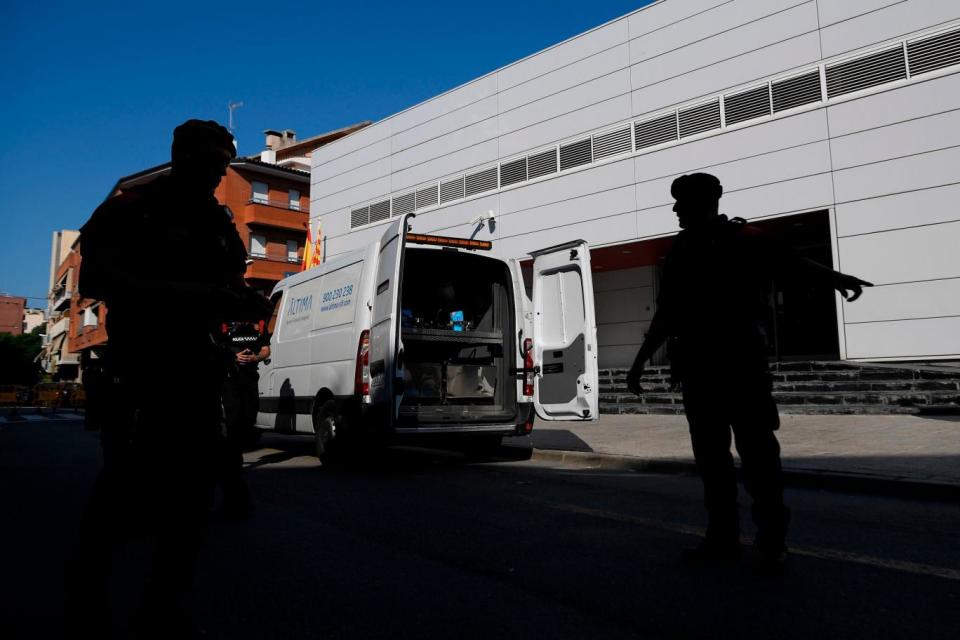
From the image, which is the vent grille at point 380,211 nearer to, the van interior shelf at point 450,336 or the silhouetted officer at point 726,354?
the van interior shelf at point 450,336

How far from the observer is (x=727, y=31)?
1466 centimetres

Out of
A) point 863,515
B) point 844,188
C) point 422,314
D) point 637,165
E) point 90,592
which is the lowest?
point 863,515

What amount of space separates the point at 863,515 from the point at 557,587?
278 cm

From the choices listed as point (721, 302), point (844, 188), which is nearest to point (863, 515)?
→ point (721, 302)

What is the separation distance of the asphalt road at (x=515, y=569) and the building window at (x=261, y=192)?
32806 millimetres

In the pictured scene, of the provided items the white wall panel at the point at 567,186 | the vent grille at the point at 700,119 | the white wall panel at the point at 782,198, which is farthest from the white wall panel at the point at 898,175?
the white wall panel at the point at 567,186

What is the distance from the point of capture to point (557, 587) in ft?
9.39

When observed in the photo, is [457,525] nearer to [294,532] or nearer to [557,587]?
[294,532]

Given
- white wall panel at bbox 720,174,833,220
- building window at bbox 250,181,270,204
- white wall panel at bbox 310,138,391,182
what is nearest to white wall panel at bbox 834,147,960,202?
white wall panel at bbox 720,174,833,220

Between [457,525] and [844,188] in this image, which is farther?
[844,188]

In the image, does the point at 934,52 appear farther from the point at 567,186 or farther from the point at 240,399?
the point at 240,399

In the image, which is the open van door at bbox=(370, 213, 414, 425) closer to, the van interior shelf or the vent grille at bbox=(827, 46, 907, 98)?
the van interior shelf

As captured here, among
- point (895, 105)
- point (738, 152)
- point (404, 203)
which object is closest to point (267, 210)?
point (404, 203)

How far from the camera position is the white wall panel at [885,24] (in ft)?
39.2
